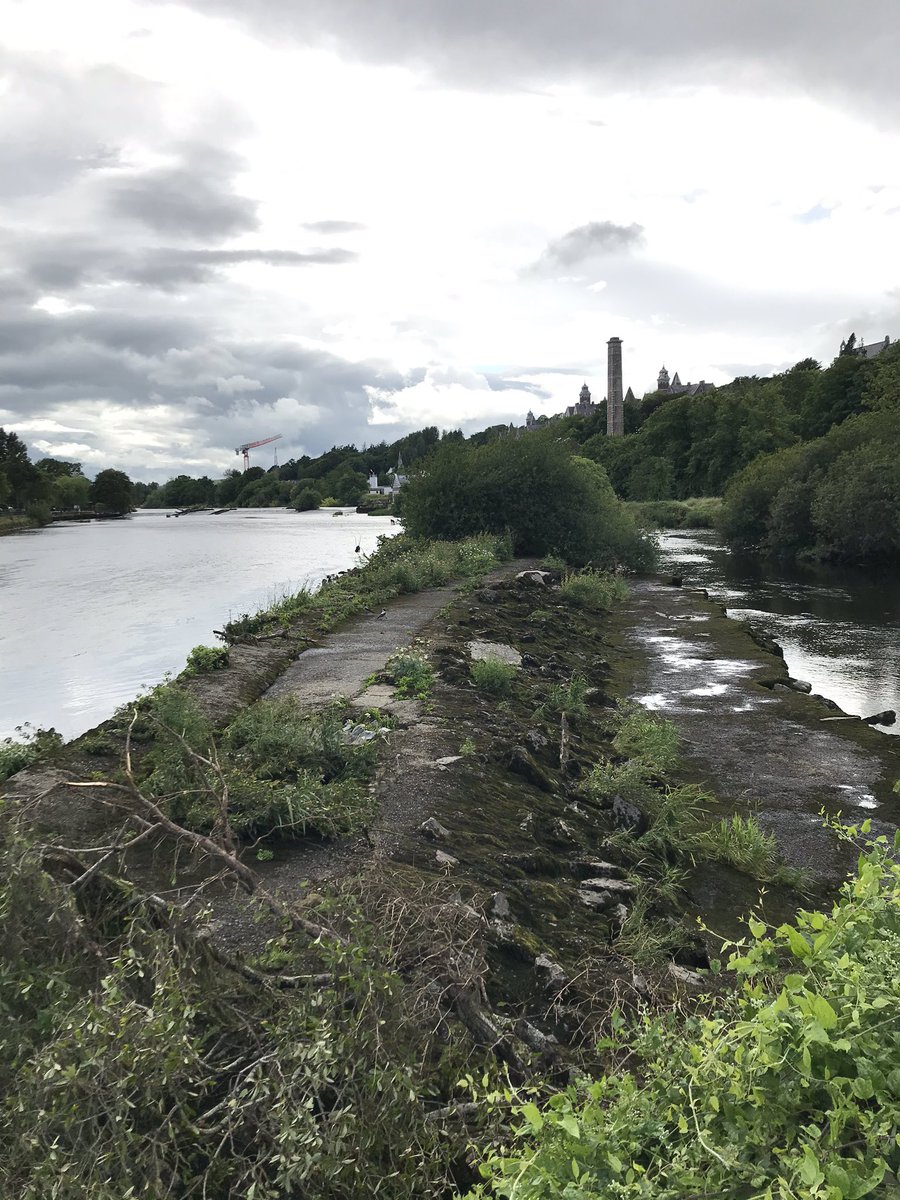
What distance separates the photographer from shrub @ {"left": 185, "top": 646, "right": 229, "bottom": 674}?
39.2 ft

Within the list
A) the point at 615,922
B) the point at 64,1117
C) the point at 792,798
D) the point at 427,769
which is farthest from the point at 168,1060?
the point at 792,798

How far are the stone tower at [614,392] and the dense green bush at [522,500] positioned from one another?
96624 millimetres

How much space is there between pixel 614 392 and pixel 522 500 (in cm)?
11412

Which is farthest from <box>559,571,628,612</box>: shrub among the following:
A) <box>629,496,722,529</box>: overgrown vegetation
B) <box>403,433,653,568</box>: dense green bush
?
<box>629,496,722,529</box>: overgrown vegetation

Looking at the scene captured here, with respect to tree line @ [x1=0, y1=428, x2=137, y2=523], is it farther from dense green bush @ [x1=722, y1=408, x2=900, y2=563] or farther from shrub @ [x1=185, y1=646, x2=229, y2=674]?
shrub @ [x1=185, y1=646, x2=229, y2=674]

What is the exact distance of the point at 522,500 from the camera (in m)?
28.6

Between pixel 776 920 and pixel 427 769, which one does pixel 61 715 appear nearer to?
pixel 427 769

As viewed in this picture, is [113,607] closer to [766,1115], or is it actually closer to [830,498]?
[766,1115]

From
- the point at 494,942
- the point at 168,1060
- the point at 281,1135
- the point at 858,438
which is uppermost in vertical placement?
the point at 858,438

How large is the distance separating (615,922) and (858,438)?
40.7 metres

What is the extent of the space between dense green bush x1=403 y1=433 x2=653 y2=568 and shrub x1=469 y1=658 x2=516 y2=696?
56.4ft

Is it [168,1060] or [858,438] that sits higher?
[858,438]

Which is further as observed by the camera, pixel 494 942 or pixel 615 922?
pixel 615 922

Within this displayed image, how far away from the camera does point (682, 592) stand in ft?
86.2
